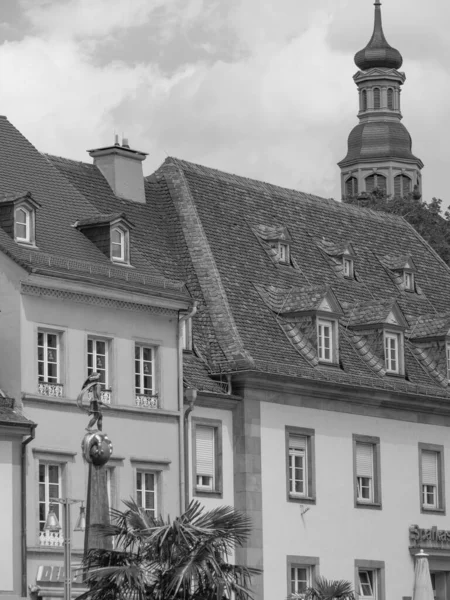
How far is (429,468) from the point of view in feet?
201

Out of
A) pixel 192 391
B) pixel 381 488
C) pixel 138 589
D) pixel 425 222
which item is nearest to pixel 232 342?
pixel 192 391

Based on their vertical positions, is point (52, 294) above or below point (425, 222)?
below

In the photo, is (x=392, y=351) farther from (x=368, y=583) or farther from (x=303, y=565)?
(x=303, y=565)

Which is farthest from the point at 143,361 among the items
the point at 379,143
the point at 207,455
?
the point at 379,143

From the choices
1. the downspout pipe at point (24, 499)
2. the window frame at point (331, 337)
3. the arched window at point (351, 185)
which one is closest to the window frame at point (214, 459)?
the window frame at point (331, 337)

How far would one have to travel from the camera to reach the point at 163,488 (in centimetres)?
5122

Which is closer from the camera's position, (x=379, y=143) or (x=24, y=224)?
(x=24, y=224)

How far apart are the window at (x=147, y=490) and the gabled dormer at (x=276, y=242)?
1211 centimetres

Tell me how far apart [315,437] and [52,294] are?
438 inches

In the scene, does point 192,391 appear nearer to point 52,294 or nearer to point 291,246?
point 52,294

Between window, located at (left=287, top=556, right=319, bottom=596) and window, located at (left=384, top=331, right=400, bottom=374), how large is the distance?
7.65 meters

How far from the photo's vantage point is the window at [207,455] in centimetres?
5309

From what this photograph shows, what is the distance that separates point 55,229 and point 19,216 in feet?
6.20

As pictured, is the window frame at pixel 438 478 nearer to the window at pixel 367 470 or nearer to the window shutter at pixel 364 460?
the window at pixel 367 470
